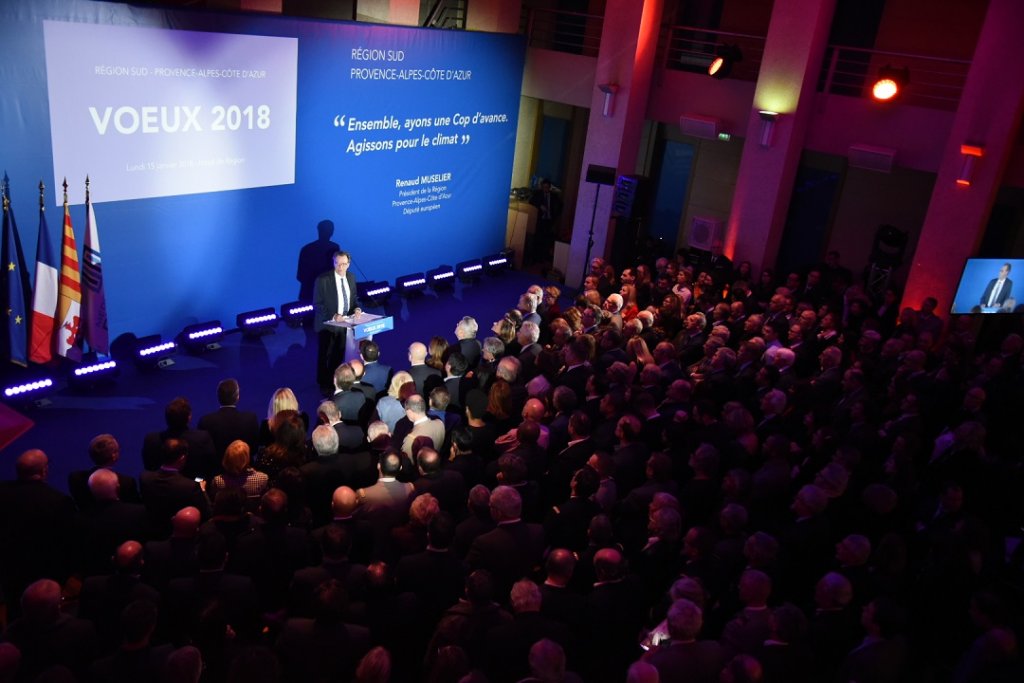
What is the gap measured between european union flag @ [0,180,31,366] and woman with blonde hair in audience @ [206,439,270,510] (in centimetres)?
347

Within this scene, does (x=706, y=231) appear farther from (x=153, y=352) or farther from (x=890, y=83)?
(x=153, y=352)

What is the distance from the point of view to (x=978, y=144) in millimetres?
9227

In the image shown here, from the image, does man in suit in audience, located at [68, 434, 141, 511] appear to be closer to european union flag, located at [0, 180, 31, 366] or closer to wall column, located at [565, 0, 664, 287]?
european union flag, located at [0, 180, 31, 366]

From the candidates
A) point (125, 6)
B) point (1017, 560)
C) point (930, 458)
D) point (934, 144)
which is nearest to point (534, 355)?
point (930, 458)

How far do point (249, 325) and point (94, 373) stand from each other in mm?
1944

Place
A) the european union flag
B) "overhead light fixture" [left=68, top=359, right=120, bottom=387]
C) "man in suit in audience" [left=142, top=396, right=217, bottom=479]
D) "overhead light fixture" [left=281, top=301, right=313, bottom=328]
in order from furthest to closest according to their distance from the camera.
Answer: "overhead light fixture" [left=281, top=301, right=313, bottom=328], "overhead light fixture" [left=68, top=359, right=120, bottom=387], the european union flag, "man in suit in audience" [left=142, top=396, right=217, bottom=479]

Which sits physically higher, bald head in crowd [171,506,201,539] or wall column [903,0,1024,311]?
wall column [903,0,1024,311]

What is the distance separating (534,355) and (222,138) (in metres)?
4.18

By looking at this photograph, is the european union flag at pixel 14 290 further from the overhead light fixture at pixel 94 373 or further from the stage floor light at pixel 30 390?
the overhead light fixture at pixel 94 373

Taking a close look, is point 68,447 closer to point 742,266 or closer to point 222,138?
point 222,138

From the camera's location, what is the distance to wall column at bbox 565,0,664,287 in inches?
447

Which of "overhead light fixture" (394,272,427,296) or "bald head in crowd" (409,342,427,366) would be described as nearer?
"bald head in crowd" (409,342,427,366)

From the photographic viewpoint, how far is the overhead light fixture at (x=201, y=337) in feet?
27.4

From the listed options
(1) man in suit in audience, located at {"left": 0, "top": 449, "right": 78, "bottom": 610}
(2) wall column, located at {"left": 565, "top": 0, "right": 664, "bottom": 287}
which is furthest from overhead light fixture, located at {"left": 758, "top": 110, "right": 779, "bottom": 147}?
(1) man in suit in audience, located at {"left": 0, "top": 449, "right": 78, "bottom": 610}
